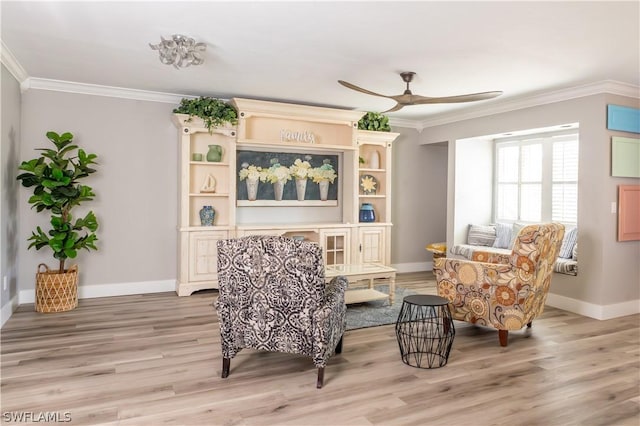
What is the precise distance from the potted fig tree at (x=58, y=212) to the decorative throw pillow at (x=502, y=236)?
5.30 m

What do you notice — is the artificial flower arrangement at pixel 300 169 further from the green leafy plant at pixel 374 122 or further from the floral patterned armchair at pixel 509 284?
the floral patterned armchair at pixel 509 284

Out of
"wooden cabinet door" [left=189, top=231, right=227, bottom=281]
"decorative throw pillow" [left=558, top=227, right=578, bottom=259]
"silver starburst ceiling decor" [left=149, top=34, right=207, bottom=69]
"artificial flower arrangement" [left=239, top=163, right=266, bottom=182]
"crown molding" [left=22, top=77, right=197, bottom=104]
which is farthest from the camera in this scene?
"artificial flower arrangement" [left=239, top=163, right=266, bottom=182]

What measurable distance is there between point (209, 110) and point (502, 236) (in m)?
4.40

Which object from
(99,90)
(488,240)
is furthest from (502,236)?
(99,90)

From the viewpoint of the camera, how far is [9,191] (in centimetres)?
463

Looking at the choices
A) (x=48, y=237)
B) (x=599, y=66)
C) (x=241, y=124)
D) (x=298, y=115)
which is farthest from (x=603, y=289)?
(x=48, y=237)

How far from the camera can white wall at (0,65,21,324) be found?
4316mm

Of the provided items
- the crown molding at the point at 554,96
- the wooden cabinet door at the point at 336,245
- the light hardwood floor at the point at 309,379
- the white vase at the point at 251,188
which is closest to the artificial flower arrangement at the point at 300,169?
the white vase at the point at 251,188

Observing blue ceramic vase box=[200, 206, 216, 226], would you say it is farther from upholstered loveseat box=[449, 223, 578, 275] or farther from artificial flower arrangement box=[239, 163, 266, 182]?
upholstered loveseat box=[449, 223, 578, 275]

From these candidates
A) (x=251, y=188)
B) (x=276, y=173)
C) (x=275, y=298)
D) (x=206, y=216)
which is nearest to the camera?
(x=275, y=298)

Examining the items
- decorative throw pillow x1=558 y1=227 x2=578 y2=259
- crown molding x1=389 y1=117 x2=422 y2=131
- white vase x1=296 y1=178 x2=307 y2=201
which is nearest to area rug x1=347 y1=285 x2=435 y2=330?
white vase x1=296 y1=178 x2=307 y2=201

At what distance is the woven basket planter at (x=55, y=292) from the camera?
15.4ft

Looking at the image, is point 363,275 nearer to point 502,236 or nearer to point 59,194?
point 502,236

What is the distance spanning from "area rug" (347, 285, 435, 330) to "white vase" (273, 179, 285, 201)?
199 cm
